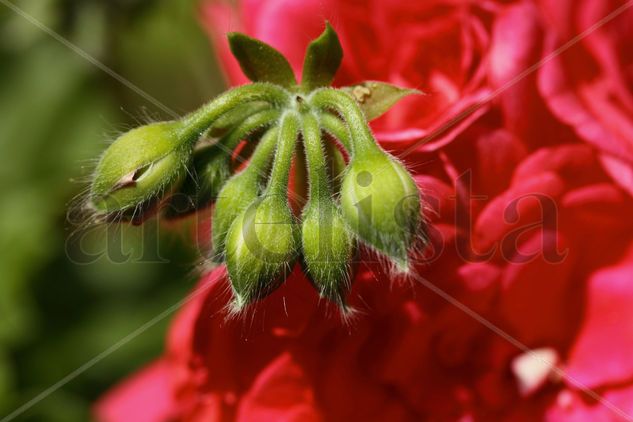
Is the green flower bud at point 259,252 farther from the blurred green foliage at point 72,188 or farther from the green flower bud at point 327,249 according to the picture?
the blurred green foliage at point 72,188

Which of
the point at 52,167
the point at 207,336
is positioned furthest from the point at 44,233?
the point at 207,336

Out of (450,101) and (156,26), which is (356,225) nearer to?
(450,101)

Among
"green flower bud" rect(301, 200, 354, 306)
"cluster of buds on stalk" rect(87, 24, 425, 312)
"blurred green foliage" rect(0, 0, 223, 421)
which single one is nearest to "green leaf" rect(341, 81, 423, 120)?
"cluster of buds on stalk" rect(87, 24, 425, 312)

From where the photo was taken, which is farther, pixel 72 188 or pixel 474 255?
pixel 72 188

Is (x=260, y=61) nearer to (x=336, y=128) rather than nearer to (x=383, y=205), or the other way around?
(x=336, y=128)

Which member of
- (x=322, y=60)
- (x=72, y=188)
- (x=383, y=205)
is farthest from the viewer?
(x=72, y=188)

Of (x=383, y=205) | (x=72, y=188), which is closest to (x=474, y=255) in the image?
(x=383, y=205)

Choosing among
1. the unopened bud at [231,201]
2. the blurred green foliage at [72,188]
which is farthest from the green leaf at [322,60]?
the blurred green foliage at [72,188]

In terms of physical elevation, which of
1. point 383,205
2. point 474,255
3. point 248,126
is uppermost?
point 248,126
